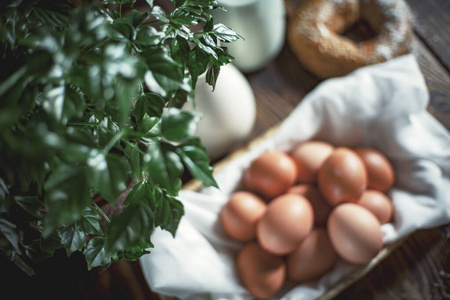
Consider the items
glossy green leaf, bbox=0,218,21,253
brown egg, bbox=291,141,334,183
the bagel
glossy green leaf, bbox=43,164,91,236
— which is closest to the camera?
glossy green leaf, bbox=43,164,91,236

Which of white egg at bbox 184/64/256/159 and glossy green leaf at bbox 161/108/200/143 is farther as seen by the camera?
white egg at bbox 184/64/256/159

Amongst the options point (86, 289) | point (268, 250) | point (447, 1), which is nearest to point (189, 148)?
point (268, 250)

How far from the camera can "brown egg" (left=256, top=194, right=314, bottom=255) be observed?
1.86ft

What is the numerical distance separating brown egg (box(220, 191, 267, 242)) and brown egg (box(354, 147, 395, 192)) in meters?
0.20

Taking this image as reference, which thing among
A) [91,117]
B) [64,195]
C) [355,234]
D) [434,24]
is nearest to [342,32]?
[434,24]

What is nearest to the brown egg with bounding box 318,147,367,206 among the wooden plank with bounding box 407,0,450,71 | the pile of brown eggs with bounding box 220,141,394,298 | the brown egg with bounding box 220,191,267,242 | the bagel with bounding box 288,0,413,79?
the pile of brown eggs with bounding box 220,141,394,298

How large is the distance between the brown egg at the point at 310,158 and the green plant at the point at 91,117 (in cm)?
37

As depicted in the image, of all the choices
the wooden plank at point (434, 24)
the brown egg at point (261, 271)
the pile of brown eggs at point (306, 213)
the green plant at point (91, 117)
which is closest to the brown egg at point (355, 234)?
the pile of brown eggs at point (306, 213)

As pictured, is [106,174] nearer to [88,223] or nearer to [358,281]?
[88,223]

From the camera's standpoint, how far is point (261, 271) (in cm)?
58

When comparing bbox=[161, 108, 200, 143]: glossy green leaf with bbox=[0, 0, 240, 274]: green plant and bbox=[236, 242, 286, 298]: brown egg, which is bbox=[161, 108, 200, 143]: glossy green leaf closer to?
bbox=[0, 0, 240, 274]: green plant

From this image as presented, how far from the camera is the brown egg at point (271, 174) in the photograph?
0.64m

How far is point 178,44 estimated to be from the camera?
1.03ft

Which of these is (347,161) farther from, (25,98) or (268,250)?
(25,98)
